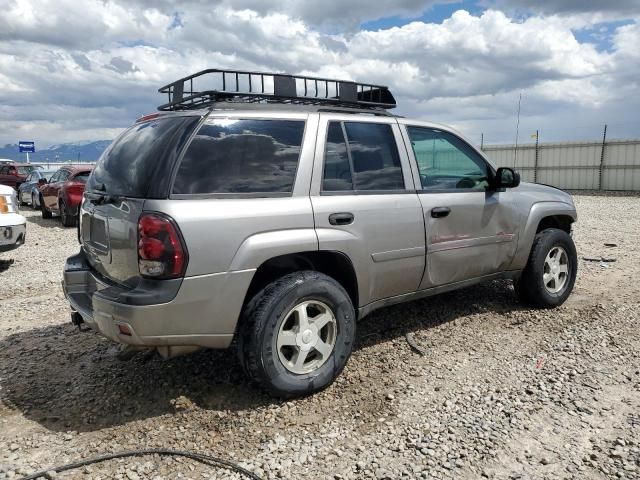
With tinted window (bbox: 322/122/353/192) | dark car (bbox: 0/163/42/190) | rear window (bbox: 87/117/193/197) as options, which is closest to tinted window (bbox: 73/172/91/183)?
rear window (bbox: 87/117/193/197)

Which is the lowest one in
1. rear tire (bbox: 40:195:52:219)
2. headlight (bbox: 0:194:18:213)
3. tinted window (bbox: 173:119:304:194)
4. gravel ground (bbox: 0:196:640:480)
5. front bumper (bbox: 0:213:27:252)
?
gravel ground (bbox: 0:196:640:480)

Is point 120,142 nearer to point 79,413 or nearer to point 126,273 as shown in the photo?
point 126,273

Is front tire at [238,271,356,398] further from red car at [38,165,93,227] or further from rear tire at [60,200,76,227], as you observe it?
rear tire at [60,200,76,227]

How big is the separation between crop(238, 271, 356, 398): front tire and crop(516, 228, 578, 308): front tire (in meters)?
2.24

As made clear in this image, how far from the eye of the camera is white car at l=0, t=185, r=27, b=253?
6.79 m

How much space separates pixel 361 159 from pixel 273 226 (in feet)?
3.11

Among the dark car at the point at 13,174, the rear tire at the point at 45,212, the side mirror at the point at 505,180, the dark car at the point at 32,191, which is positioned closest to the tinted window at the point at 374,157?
the side mirror at the point at 505,180

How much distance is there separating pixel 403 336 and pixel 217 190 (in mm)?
2248

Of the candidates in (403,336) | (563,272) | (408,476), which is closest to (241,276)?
(408,476)

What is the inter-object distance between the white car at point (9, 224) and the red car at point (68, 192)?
4502mm

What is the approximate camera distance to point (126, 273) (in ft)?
9.78

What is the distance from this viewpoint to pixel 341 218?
11.2 feet

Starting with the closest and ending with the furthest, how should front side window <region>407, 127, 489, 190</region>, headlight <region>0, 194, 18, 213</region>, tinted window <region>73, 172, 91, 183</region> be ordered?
front side window <region>407, 127, 489, 190</region> → headlight <region>0, 194, 18, 213</region> → tinted window <region>73, 172, 91, 183</region>

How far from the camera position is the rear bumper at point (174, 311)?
9.20 feet
